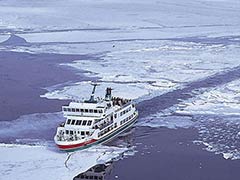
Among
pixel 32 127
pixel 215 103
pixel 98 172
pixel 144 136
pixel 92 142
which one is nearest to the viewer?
pixel 98 172

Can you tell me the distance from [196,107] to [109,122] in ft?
11.1

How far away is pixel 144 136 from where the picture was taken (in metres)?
13.8

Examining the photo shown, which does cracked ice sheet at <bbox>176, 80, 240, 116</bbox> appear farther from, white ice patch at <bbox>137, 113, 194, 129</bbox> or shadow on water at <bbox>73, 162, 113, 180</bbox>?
shadow on water at <bbox>73, 162, 113, 180</bbox>

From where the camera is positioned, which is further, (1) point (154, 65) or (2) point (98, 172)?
(1) point (154, 65)

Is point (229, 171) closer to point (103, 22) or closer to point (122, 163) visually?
point (122, 163)

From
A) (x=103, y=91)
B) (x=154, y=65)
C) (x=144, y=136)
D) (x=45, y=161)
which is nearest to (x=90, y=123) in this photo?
(x=144, y=136)

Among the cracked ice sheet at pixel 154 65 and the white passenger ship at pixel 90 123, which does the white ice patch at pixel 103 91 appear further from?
the white passenger ship at pixel 90 123

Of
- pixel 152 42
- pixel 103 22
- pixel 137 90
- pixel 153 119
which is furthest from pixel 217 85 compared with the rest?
pixel 103 22

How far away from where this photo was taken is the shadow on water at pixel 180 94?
52.4 ft

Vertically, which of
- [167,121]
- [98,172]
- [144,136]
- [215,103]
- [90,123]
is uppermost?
[90,123]

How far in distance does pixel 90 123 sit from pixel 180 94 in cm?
511

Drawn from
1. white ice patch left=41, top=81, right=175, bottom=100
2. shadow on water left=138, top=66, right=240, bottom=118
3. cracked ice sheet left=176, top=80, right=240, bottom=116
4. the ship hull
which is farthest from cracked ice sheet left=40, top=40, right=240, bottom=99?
the ship hull

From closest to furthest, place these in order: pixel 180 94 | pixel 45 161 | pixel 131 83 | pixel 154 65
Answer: pixel 45 161
pixel 180 94
pixel 131 83
pixel 154 65

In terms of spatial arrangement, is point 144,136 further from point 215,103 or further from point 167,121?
point 215,103
